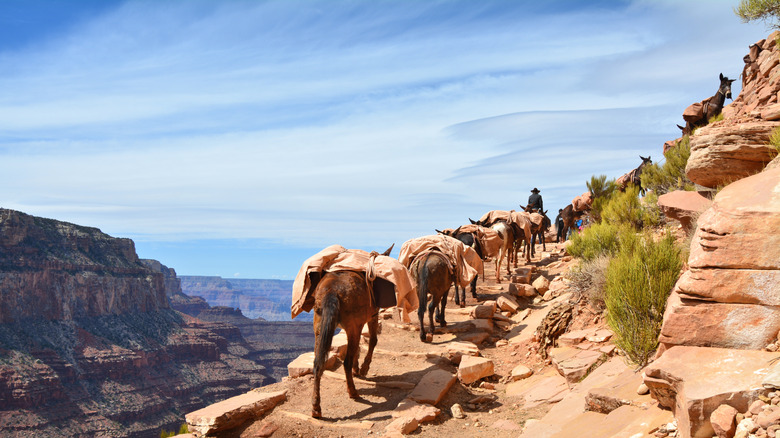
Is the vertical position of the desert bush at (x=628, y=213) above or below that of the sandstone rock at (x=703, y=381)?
above

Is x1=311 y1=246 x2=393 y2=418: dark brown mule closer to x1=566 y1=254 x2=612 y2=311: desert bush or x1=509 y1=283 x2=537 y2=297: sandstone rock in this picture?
x1=566 y1=254 x2=612 y2=311: desert bush

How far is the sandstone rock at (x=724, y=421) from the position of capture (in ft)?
14.6

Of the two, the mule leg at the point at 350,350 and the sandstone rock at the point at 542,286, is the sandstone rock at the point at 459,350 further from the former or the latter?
the sandstone rock at the point at 542,286

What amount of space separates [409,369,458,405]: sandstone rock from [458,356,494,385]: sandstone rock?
258 millimetres

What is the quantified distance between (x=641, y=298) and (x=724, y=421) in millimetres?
3417

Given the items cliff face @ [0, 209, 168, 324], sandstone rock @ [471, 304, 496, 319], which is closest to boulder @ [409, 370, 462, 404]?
sandstone rock @ [471, 304, 496, 319]

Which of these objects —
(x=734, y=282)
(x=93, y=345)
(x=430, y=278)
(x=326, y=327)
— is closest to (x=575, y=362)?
(x=734, y=282)

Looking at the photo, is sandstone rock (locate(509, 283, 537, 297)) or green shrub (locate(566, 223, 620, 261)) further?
sandstone rock (locate(509, 283, 537, 297))

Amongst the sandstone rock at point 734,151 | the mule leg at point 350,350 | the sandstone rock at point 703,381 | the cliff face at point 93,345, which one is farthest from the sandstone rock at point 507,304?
the cliff face at point 93,345

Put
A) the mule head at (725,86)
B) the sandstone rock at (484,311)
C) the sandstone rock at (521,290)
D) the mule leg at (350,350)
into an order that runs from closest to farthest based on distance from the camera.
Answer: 1. the mule leg at (350,350)
2. the sandstone rock at (484,311)
3. the sandstone rock at (521,290)
4. the mule head at (725,86)

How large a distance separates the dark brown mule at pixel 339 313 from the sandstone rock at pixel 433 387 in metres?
1.04

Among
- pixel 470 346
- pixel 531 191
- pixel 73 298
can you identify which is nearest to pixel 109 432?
pixel 73 298

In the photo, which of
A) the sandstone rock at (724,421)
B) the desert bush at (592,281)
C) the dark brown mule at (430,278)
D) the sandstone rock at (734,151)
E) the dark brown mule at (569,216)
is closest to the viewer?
the sandstone rock at (724,421)

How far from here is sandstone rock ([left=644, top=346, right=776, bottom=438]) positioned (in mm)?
4648
